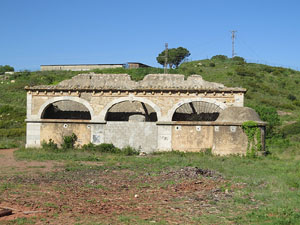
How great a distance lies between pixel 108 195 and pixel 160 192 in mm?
1550

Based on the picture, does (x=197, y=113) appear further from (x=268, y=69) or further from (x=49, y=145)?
(x=268, y=69)

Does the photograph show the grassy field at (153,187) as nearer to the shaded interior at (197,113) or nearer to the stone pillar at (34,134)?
the stone pillar at (34,134)

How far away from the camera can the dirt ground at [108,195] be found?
8.48m

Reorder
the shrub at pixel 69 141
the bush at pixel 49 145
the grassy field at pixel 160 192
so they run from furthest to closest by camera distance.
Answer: the shrub at pixel 69 141 < the bush at pixel 49 145 < the grassy field at pixel 160 192

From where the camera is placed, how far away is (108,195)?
10.8 metres

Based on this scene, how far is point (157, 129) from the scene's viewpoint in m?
22.1

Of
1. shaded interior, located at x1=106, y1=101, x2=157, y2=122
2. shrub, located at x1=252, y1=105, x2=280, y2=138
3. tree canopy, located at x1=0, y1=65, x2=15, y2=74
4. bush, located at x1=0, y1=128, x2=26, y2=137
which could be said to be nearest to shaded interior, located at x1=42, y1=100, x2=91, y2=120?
shaded interior, located at x1=106, y1=101, x2=157, y2=122

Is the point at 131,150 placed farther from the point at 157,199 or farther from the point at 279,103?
the point at 279,103

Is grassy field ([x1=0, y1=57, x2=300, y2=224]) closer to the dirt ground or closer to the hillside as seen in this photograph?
the dirt ground

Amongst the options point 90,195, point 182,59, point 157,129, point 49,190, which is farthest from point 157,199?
point 182,59

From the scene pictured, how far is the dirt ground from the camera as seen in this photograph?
848cm

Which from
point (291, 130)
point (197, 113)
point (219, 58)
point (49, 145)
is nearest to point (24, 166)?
point (49, 145)

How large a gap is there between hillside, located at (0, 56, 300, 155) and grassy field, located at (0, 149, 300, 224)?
15460mm

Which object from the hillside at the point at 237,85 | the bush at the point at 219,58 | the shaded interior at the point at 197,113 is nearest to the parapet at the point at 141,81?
the shaded interior at the point at 197,113
